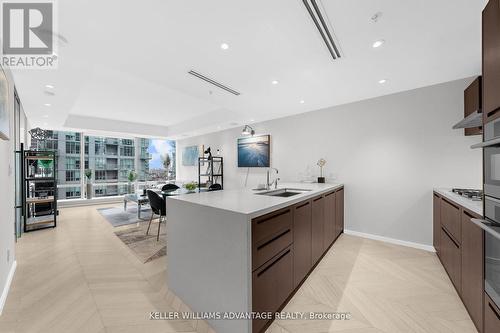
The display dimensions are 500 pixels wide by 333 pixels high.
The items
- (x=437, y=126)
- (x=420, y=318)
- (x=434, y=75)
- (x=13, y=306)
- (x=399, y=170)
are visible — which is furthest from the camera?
(x=399, y=170)

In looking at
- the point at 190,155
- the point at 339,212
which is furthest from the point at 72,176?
the point at 339,212

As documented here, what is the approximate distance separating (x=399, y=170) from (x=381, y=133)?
66 centimetres

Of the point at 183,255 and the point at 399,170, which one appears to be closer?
the point at 183,255

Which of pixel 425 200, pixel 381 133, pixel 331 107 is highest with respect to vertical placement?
pixel 331 107

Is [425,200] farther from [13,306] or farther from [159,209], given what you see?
[13,306]

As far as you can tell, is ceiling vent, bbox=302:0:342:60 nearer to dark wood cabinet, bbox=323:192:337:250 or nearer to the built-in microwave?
the built-in microwave

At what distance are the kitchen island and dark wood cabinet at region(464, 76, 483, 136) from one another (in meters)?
2.11

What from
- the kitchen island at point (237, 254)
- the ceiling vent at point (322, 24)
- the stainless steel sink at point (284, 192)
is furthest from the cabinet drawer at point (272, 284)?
the ceiling vent at point (322, 24)

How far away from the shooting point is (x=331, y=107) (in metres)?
3.88

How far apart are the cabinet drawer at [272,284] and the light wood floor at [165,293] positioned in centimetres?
18

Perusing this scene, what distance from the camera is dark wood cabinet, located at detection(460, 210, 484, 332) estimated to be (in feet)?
4.61

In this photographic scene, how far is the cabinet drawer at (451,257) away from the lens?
1.86 metres

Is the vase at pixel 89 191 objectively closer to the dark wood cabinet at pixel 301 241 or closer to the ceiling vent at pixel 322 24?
the dark wood cabinet at pixel 301 241

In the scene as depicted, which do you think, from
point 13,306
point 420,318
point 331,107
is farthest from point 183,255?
point 331,107
